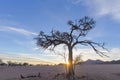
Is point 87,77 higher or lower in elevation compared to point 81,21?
lower

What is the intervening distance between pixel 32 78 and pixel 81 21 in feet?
42.1

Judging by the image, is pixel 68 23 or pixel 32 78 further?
pixel 32 78

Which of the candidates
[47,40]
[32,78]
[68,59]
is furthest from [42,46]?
[32,78]

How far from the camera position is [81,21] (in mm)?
47656

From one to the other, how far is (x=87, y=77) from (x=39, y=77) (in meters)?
7.47

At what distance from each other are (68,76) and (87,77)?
4.51 metres

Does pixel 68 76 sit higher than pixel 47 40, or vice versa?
pixel 47 40

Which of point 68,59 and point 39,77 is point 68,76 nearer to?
point 68,59


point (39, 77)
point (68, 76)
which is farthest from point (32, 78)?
point (68, 76)

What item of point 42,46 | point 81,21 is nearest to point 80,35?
point 81,21

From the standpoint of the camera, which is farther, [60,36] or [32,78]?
[32,78]

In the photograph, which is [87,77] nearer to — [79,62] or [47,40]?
[79,62]

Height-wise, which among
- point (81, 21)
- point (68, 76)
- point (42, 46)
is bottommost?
point (68, 76)

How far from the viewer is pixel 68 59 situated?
47.9m
